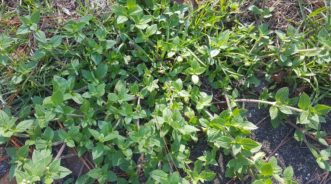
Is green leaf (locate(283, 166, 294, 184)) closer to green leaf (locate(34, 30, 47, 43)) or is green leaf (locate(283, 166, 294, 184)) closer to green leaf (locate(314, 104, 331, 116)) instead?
green leaf (locate(314, 104, 331, 116))

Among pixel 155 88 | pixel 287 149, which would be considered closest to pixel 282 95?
pixel 287 149

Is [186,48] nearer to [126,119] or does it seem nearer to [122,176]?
[126,119]

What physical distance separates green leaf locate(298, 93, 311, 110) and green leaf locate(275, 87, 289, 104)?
8 cm

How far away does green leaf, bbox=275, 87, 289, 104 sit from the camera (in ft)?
7.64

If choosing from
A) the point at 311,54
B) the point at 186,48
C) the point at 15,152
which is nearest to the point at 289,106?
the point at 311,54

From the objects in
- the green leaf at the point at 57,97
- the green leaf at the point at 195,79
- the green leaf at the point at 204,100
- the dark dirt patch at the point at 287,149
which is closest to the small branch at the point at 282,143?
the dark dirt patch at the point at 287,149

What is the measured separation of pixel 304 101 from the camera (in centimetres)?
230

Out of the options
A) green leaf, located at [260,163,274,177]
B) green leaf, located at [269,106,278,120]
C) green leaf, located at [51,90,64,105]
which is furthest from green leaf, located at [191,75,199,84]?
green leaf, located at [51,90,64,105]

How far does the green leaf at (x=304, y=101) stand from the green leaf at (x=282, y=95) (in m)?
0.08

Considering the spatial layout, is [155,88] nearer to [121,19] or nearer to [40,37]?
[121,19]

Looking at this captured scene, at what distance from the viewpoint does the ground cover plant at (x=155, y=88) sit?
2174 millimetres

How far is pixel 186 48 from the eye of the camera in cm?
239

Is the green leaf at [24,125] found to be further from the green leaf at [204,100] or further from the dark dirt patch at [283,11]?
the dark dirt patch at [283,11]

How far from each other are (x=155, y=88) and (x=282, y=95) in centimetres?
67
